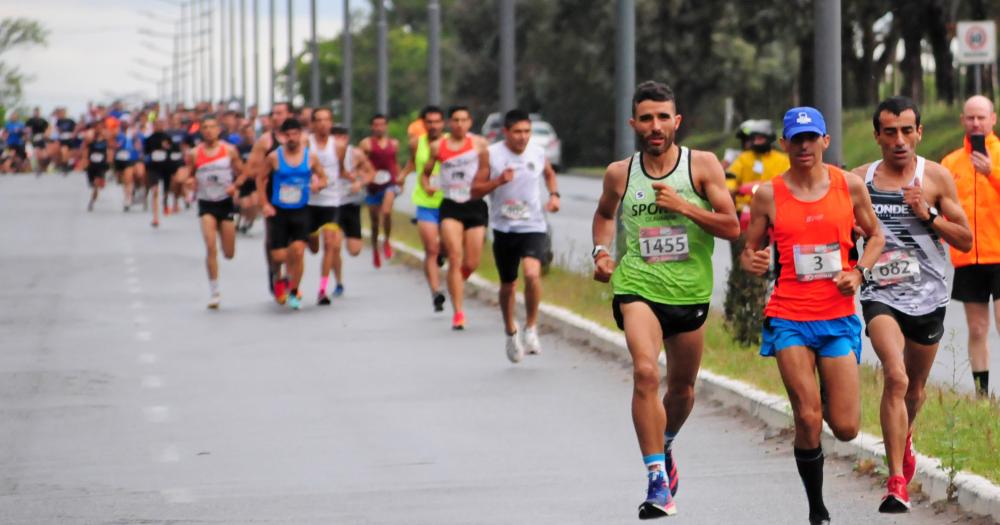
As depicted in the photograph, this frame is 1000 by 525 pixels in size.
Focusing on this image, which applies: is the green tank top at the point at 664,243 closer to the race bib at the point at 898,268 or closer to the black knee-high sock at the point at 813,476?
the race bib at the point at 898,268

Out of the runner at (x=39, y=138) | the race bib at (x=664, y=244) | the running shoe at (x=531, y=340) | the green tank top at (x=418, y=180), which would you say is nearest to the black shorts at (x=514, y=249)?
the running shoe at (x=531, y=340)

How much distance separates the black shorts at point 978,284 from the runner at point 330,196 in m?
9.50

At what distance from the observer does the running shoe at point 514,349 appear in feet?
51.8

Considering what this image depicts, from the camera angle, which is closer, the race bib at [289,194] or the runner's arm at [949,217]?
the runner's arm at [949,217]

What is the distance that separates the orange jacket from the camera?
40.2 ft

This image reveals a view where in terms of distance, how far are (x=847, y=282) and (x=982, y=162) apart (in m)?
3.40

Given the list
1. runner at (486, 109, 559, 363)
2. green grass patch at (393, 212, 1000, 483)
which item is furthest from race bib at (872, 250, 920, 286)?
runner at (486, 109, 559, 363)

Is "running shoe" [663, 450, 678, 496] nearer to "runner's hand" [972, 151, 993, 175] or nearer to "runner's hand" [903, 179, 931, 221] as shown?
"runner's hand" [903, 179, 931, 221]

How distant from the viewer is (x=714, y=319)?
17.1 meters

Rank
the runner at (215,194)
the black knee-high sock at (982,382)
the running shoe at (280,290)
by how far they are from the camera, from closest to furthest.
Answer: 1. the black knee-high sock at (982,382)
2. the running shoe at (280,290)
3. the runner at (215,194)

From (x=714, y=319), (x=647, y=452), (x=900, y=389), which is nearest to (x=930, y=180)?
(x=900, y=389)

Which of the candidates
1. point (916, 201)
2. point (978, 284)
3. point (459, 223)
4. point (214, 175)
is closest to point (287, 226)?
point (214, 175)

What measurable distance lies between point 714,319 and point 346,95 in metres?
32.5

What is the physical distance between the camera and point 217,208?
21984mm
